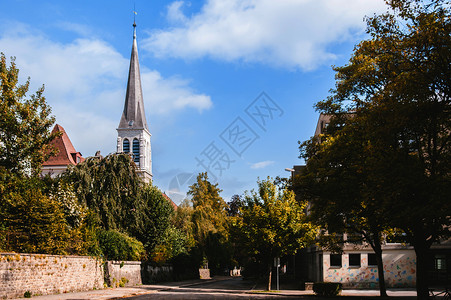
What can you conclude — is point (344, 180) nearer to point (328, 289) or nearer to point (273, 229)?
point (328, 289)

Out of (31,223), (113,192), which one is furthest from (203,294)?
(113,192)

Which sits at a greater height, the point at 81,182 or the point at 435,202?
the point at 81,182

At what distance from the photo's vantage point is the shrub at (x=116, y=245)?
32.3 m

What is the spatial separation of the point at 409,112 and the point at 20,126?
72.8ft

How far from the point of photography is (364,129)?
20.4 metres

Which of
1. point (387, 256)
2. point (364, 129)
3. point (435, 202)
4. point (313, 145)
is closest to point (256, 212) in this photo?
point (313, 145)

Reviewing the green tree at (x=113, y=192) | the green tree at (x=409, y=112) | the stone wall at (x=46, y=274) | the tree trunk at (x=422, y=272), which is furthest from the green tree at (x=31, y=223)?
the tree trunk at (x=422, y=272)

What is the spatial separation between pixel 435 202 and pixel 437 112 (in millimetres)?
3263

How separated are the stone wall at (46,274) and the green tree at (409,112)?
15650 millimetres

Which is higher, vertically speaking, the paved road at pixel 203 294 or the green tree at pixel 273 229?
the green tree at pixel 273 229

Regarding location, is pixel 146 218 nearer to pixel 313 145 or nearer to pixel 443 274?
pixel 313 145

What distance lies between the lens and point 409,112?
16578 mm

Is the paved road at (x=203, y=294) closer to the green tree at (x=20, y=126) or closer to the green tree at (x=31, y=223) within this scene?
the green tree at (x=31, y=223)

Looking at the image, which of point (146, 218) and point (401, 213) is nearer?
point (401, 213)
